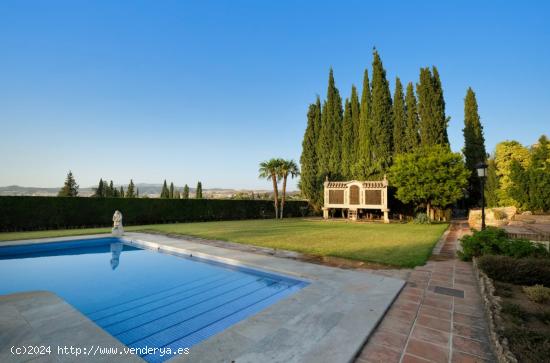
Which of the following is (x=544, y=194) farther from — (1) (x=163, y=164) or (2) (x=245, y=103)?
(1) (x=163, y=164)

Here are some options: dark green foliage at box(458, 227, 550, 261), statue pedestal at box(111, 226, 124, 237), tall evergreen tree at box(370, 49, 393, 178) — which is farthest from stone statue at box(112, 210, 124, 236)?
tall evergreen tree at box(370, 49, 393, 178)

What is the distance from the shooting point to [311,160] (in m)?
32.6

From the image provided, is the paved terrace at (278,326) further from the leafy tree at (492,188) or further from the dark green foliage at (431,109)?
the leafy tree at (492,188)

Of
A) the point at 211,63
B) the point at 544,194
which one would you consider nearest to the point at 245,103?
the point at 211,63

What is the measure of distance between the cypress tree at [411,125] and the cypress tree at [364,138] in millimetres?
3690

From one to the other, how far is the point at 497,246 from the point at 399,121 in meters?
22.5

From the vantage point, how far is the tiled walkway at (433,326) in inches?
111

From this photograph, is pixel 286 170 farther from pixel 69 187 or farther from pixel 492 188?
pixel 69 187

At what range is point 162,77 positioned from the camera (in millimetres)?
18359

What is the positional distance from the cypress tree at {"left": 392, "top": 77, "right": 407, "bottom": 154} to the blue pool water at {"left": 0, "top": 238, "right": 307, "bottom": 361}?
24.2 m

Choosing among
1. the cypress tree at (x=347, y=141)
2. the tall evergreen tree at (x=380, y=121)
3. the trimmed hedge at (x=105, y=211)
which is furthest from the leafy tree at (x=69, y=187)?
the tall evergreen tree at (x=380, y=121)

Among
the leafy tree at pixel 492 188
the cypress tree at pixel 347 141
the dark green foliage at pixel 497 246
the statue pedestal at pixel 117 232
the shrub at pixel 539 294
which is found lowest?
the statue pedestal at pixel 117 232

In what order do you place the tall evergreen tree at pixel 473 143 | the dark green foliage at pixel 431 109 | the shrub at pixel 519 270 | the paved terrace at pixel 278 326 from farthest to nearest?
the tall evergreen tree at pixel 473 143
the dark green foliage at pixel 431 109
the shrub at pixel 519 270
the paved terrace at pixel 278 326

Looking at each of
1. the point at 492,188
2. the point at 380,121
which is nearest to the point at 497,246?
the point at 380,121
